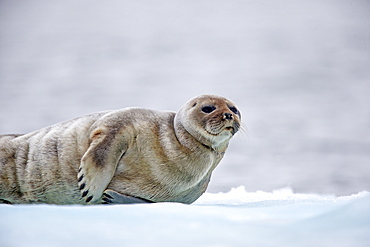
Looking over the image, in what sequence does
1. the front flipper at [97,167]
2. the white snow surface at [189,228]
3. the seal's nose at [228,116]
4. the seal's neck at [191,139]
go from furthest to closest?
1. the seal's neck at [191,139]
2. the seal's nose at [228,116]
3. the front flipper at [97,167]
4. the white snow surface at [189,228]

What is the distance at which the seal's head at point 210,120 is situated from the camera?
3.14 m

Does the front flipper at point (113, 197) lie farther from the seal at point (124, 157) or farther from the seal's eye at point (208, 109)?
the seal's eye at point (208, 109)

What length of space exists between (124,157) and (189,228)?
3.61 feet

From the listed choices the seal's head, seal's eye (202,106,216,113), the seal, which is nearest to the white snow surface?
the seal

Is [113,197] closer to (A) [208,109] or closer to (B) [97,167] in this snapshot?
(B) [97,167]

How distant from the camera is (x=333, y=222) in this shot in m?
2.12

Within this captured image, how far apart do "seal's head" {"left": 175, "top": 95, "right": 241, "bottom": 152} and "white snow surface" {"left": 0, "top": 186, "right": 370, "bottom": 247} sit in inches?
32.9

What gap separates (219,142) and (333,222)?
127 centimetres

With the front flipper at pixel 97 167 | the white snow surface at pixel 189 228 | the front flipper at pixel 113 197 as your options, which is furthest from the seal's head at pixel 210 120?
the white snow surface at pixel 189 228

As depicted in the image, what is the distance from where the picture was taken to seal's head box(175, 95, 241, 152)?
10.3 feet

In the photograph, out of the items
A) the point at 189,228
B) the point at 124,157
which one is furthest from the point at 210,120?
the point at 189,228

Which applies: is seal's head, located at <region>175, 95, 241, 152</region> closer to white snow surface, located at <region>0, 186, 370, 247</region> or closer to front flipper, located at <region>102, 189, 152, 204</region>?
front flipper, located at <region>102, 189, 152, 204</region>

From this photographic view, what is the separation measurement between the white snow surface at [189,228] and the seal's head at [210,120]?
0.84 meters

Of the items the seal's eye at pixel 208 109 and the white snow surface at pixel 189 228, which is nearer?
the white snow surface at pixel 189 228
